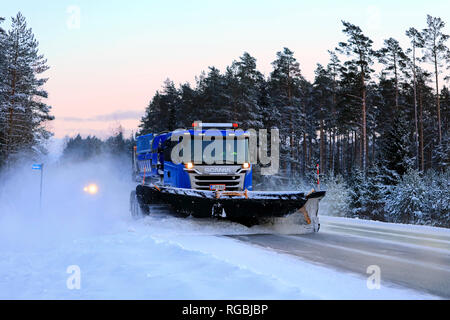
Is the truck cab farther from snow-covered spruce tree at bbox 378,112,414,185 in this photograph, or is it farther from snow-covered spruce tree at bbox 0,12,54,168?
snow-covered spruce tree at bbox 0,12,54,168

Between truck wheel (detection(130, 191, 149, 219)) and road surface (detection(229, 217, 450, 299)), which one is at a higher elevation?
truck wheel (detection(130, 191, 149, 219))

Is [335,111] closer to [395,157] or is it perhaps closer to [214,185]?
[395,157]

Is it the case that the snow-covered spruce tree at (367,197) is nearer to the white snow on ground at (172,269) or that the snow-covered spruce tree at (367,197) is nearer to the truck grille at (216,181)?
the truck grille at (216,181)

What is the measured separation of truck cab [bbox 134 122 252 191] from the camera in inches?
505

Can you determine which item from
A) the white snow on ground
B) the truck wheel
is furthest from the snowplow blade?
the truck wheel

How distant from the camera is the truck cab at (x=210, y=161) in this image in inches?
505

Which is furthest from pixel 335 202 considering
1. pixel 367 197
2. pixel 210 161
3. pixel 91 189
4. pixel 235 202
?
pixel 235 202

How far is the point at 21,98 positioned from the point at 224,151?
3416cm

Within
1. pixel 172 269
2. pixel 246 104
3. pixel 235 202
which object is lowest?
pixel 172 269

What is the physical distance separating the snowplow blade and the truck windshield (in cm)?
142

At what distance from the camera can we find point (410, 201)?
22.5 meters

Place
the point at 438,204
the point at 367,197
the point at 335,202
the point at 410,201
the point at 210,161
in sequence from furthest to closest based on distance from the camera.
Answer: the point at 367,197, the point at 335,202, the point at 410,201, the point at 438,204, the point at 210,161

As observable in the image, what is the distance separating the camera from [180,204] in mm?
11867

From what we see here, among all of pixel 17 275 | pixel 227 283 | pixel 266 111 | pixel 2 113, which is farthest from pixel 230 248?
pixel 2 113
